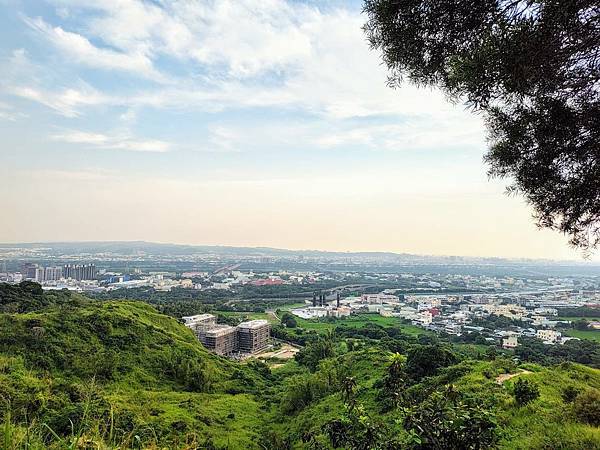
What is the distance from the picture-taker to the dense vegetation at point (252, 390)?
9.06 feet

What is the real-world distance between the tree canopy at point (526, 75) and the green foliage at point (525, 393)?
4.62 metres

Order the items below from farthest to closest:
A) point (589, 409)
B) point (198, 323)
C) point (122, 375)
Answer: point (198, 323) → point (122, 375) → point (589, 409)

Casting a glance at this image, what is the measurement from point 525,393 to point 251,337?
2743cm

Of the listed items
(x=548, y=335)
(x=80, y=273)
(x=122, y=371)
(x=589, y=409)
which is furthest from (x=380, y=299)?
(x=589, y=409)

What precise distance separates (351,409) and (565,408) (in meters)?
6.05

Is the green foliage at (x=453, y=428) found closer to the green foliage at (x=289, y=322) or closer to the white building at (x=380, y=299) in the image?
the green foliage at (x=289, y=322)

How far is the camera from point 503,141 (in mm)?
4699

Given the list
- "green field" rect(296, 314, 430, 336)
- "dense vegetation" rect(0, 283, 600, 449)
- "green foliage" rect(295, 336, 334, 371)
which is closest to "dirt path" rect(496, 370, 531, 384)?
"dense vegetation" rect(0, 283, 600, 449)

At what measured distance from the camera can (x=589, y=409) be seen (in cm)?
609

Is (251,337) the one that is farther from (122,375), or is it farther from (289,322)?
(122,375)

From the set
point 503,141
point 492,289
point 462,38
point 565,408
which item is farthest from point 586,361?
point 492,289

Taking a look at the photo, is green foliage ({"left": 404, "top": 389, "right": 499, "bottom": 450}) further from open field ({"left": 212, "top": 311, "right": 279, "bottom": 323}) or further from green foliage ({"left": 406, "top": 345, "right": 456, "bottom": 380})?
open field ({"left": 212, "top": 311, "right": 279, "bottom": 323})

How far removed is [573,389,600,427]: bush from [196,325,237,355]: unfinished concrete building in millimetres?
27399

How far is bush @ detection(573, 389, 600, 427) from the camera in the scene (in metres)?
5.94
